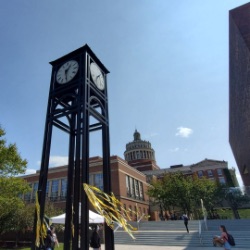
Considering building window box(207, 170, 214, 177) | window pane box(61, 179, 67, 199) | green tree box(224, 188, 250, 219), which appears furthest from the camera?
building window box(207, 170, 214, 177)

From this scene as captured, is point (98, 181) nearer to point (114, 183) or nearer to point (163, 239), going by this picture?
point (114, 183)

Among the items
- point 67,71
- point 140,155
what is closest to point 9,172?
point 67,71

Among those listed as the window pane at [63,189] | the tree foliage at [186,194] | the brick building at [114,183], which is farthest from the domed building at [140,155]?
the window pane at [63,189]

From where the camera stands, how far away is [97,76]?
7.15m

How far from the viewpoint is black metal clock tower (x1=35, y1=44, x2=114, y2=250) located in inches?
210

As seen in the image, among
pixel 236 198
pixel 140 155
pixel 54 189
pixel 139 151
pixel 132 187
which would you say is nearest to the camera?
pixel 236 198

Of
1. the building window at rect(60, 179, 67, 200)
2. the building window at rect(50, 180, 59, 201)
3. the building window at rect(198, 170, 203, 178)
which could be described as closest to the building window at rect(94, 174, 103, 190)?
the building window at rect(60, 179, 67, 200)

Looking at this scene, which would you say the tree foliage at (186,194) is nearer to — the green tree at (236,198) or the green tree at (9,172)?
the green tree at (236,198)

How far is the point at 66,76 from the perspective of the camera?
A: 6801 mm

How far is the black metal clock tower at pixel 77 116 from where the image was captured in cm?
534

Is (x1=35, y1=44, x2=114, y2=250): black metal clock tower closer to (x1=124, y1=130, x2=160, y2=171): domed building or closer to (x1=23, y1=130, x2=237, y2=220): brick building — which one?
(x1=23, y1=130, x2=237, y2=220): brick building

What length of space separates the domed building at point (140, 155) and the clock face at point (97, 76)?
69433mm

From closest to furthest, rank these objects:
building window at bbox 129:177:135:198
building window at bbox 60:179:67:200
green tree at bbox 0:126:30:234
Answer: green tree at bbox 0:126:30:234 < building window at bbox 60:179:67:200 < building window at bbox 129:177:135:198

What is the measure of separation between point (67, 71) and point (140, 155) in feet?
240
